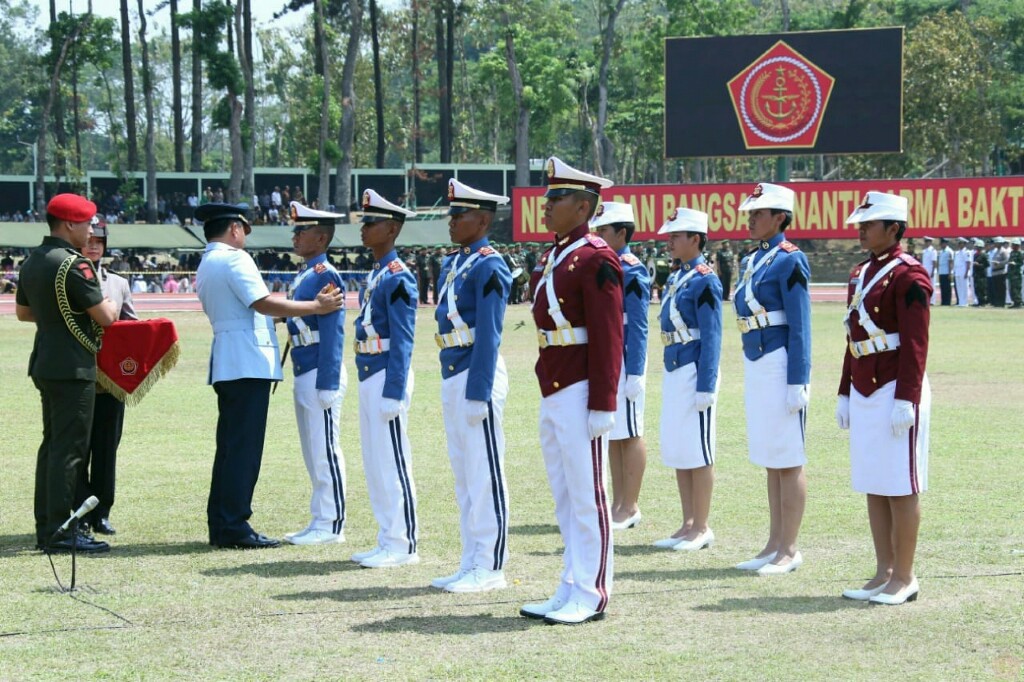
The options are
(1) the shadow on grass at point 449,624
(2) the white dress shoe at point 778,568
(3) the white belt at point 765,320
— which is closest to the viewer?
(1) the shadow on grass at point 449,624

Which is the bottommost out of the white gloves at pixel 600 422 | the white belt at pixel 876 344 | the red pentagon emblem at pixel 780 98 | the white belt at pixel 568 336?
the white gloves at pixel 600 422

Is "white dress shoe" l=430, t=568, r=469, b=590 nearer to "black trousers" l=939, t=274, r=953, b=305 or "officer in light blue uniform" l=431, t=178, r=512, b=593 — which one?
"officer in light blue uniform" l=431, t=178, r=512, b=593

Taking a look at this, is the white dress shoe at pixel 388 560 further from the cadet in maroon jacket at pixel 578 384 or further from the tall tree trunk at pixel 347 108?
the tall tree trunk at pixel 347 108

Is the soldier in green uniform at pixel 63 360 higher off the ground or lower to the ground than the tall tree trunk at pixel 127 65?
lower

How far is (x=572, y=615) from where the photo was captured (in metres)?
6.28

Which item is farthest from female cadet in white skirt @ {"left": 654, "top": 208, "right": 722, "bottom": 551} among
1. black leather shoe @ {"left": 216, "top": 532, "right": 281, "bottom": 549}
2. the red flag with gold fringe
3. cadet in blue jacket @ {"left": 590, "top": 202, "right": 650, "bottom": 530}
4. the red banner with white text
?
the red banner with white text

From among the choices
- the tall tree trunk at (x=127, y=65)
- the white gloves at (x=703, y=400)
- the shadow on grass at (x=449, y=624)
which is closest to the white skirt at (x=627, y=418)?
the white gloves at (x=703, y=400)

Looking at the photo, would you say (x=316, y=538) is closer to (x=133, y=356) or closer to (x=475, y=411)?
(x=133, y=356)

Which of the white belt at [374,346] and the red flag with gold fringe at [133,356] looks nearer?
the white belt at [374,346]

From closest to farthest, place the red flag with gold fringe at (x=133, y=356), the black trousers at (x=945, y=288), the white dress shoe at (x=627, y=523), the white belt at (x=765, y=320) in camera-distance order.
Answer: the white belt at (x=765, y=320) < the red flag with gold fringe at (x=133, y=356) < the white dress shoe at (x=627, y=523) < the black trousers at (x=945, y=288)

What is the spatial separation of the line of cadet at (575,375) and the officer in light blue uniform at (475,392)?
1cm

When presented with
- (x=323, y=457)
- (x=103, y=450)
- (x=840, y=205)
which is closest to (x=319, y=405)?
(x=323, y=457)

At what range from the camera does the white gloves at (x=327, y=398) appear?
27.1ft

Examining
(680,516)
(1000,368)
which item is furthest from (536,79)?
(680,516)
